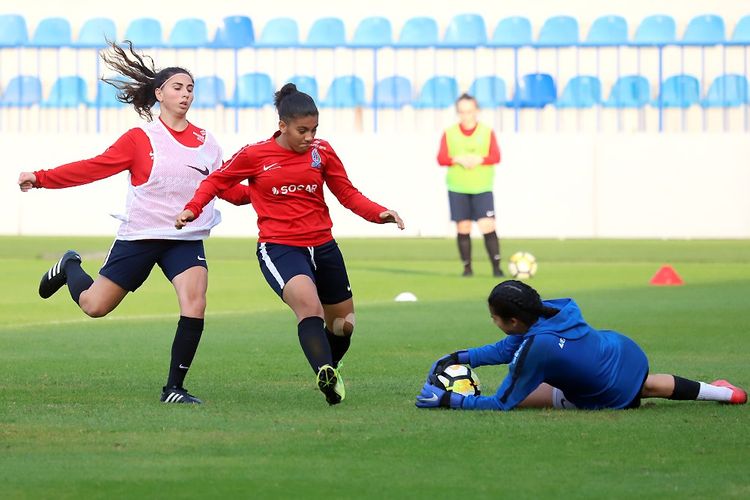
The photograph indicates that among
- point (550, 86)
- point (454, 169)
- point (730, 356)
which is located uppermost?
point (550, 86)

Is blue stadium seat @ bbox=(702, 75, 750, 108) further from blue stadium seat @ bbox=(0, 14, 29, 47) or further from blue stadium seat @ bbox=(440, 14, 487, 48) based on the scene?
blue stadium seat @ bbox=(0, 14, 29, 47)

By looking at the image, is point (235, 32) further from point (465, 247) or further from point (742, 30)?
point (465, 247)

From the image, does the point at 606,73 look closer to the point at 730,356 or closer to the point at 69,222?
the point at 69,222

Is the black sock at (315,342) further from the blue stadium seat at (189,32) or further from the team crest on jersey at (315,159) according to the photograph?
the blue stadium seat at (189,32)

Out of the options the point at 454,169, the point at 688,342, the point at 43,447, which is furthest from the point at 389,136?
the point at 43,447

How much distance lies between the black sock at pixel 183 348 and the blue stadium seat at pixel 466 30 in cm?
2417

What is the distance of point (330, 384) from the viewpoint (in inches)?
298

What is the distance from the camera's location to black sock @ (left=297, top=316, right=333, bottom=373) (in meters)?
7.73

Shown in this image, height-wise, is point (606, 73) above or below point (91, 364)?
above

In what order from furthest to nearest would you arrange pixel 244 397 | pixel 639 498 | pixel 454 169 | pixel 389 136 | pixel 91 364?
pixel 389 136
pixel 454 169
pixel 91 364
pixel 244 397
pixel 639 498

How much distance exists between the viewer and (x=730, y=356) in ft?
33.7

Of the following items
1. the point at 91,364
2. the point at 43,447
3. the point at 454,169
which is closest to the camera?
the point at 43,447

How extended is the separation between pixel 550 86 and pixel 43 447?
2533cm

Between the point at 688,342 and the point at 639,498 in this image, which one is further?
the point at 688,342
